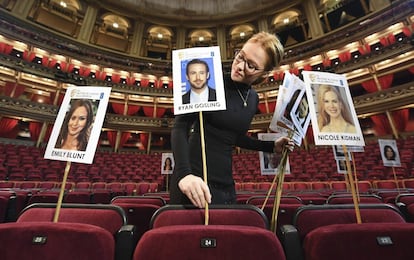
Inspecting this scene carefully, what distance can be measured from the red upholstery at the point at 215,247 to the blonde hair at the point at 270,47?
3.22 feet

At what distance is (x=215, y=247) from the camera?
65 cm

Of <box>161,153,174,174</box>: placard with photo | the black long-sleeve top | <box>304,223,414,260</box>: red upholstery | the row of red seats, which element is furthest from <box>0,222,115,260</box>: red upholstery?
<box>161,153,174,174</box>: placard with photo

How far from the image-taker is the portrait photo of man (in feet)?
3.44

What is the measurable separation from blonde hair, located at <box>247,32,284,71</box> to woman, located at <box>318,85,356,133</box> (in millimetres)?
319

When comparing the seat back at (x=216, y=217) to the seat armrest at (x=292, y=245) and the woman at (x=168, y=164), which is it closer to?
the seat armrest at (x=292, y=245)

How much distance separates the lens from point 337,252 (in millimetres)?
703

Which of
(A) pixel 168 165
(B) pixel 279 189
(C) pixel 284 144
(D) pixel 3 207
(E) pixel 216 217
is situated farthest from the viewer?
(A) pixel 168 165

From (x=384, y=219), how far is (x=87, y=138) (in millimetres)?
1669

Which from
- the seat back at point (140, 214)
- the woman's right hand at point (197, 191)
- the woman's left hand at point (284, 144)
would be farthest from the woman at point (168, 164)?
the woman's right hand at point (197, 191)

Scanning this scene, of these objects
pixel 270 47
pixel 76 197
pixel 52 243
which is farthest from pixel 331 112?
pixel 76 197

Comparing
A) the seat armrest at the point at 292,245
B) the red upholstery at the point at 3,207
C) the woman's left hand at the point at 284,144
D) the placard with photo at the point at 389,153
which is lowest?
the red upholstery at the point at 3,207

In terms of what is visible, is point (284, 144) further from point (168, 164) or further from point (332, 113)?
point (168, 164)

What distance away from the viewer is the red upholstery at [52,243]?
0.72 meters

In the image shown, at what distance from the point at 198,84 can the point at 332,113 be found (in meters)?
0.82
